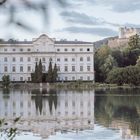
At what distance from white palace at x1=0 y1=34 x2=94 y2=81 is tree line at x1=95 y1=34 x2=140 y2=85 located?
1808 mm

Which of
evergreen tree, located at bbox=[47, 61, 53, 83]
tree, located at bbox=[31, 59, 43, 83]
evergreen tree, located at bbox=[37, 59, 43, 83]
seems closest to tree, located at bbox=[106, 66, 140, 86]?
evergreen tree, located at bbox=[47, 61, 53, 83]

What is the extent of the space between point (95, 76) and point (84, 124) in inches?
2119

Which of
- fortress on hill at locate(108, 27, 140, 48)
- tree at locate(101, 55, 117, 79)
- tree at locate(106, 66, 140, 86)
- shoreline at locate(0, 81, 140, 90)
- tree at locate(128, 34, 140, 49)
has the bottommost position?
shoreline at locate(0, 81, 140, 90)

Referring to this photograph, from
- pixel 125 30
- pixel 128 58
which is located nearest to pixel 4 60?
pixel 128 58

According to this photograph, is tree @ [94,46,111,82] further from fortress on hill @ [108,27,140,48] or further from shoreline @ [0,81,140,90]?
fortress on hill @ [108,27,140,48]

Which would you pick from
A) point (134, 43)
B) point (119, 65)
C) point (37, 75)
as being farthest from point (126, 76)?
point (134, 43)

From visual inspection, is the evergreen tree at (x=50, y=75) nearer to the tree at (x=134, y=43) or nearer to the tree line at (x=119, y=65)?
the tree line at (x=119, y=65)

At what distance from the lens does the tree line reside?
58000 millimetres

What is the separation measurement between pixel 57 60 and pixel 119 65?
9.31m

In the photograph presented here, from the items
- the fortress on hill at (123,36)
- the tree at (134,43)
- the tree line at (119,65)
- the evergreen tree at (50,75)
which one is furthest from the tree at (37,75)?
the fortress on hill at (123,36)

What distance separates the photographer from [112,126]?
589 inches

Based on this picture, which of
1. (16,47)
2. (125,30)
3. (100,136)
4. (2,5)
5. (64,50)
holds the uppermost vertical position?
(125,30)

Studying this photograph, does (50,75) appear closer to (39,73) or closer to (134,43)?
(39,73)

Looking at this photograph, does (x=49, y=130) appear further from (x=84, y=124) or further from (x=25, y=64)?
(x=25, y=64)
